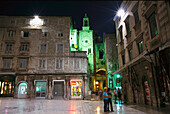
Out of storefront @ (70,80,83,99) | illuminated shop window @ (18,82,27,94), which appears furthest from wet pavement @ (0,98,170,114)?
illuminated shop window @ (18,82,27,94)

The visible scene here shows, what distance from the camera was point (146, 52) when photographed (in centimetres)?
1049

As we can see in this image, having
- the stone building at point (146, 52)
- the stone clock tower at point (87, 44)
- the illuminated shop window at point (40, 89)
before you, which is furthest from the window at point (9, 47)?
the stone building at point (146, 52)

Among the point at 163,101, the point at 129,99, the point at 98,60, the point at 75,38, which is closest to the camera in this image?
the point at 163,101

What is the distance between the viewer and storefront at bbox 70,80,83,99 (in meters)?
26.0

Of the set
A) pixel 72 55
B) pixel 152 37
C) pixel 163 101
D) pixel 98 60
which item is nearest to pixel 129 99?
pixel 163 101

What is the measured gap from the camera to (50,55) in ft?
90.2

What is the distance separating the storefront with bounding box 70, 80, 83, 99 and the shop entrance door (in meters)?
1.94

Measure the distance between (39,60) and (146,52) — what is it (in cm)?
2178

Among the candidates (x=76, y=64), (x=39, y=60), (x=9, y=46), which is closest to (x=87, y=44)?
(x=76, y=64)

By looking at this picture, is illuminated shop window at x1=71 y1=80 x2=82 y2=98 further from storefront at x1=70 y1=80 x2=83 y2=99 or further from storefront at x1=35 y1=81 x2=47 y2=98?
storefront at x1=35 y1=81 x2=47 y2=98

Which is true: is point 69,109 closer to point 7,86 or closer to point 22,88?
point 22,88

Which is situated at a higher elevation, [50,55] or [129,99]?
[50,55]

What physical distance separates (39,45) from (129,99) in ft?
66.1

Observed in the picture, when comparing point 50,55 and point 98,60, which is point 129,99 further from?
point 98,60
